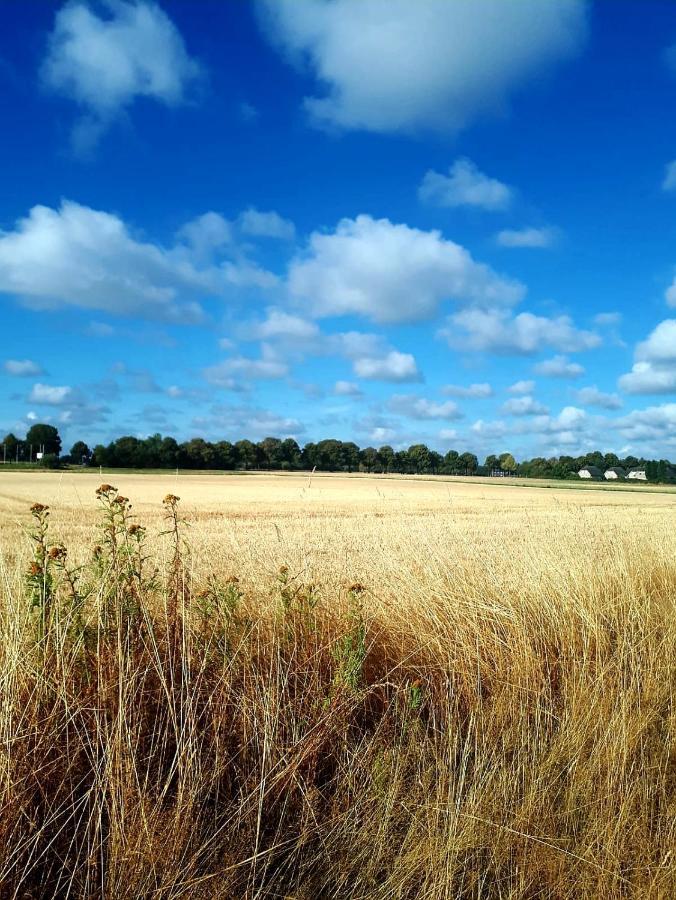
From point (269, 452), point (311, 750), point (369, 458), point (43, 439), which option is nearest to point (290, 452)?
point (269, 452)

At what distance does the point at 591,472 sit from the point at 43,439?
400 feet

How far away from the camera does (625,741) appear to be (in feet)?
10.5

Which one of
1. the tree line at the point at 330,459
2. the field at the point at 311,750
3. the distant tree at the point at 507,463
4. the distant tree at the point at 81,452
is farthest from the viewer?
the distant tree at the point at 507,463

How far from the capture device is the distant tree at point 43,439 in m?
119

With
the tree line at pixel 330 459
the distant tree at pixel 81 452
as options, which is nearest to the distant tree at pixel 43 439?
the tree line at pixel 330 459

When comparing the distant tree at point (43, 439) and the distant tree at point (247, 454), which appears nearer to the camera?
the distant tree at point (43, 439)

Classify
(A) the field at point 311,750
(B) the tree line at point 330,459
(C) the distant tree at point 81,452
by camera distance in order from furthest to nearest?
(B) the tree line at point 330,459, (C) the distant tree at point 81,452, (A) the field at point 311,750

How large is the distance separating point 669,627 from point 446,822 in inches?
122

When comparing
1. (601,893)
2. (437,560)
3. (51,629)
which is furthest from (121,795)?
(437,560)

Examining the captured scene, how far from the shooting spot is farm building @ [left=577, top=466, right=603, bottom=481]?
459 feet

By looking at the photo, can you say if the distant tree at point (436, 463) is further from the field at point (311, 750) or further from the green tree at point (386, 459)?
the field at point (311, 750)

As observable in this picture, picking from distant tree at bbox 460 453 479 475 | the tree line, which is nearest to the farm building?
the tree line

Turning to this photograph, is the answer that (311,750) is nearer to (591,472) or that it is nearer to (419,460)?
(419,460)

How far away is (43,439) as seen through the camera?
395ft
